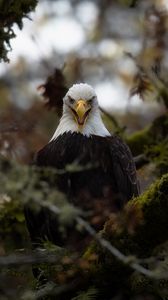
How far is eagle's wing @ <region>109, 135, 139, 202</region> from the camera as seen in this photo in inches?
255

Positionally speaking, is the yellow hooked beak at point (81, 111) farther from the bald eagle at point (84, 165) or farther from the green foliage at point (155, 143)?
the green foliage at point (155, 143)

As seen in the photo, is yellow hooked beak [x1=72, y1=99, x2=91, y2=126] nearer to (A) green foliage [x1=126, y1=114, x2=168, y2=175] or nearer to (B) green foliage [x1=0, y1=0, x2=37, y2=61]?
(A) green foliage [x1=126, y1=114, x2=168, y2=175]

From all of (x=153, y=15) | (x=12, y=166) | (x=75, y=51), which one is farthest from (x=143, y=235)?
(x=75, y=51)

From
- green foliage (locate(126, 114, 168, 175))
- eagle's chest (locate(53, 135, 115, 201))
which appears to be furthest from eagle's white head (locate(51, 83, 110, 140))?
green foliage (locate(126, 114, 168, 175))

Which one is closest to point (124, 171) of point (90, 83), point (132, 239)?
point (132, 239)

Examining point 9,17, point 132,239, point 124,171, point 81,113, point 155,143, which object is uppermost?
point 9,17

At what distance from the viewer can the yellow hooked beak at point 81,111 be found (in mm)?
6867

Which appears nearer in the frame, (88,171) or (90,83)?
(88,171)

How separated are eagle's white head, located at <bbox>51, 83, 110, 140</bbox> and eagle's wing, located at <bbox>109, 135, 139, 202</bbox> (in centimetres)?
40

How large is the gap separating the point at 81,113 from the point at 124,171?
0.64 metres

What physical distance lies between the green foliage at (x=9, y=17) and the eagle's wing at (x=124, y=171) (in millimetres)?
1129

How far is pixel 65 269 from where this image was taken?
5.02m

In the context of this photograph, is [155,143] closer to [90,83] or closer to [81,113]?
[81,113]

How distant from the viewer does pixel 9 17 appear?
230 inches
